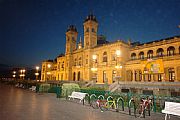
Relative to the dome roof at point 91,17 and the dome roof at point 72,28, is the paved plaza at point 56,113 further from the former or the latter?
the dome roof at point 72,28

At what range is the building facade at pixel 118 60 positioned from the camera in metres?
34.3

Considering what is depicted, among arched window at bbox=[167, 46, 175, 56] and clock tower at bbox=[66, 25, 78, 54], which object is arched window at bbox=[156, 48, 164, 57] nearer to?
arched window at bbox=[167, 46, 175, 56]

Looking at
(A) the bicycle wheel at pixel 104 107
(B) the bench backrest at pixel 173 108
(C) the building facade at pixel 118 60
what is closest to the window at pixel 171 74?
(C) the building facade at pixel 118 60

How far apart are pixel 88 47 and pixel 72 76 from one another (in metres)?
14.2

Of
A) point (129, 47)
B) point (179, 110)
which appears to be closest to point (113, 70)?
point (129, 47)

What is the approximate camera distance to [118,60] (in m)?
41.4

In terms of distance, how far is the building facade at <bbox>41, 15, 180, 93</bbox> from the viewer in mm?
34291

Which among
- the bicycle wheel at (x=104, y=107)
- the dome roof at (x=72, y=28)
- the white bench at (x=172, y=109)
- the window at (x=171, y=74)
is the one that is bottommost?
the bicycle wheel at (x=104, y=107)

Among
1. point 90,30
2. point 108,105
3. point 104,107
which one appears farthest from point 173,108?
point 90,30

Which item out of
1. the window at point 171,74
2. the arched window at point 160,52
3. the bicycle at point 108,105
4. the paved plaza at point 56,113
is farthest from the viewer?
the arched window at point 160,52

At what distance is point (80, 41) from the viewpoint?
68.4m

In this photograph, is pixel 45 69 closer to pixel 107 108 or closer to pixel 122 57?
pixel 122 57

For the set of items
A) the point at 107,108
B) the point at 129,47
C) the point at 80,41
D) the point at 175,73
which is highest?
the point at 80,41

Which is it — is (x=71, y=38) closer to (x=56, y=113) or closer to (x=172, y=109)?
(x=56, y=113)
